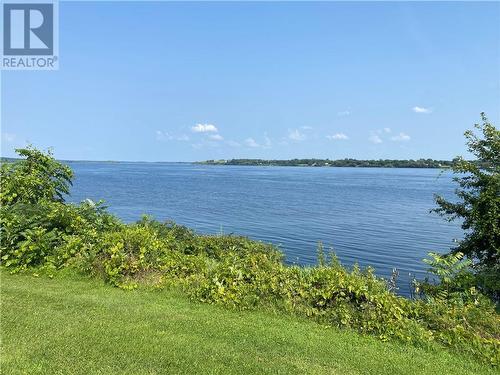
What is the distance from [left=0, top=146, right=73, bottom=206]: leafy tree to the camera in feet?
37.8

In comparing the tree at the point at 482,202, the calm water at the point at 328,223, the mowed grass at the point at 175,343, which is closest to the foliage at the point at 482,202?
the tree at the point at 482,202

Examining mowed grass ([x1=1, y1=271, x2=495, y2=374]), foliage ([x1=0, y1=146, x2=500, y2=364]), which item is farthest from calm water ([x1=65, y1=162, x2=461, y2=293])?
mowed grass ([x1=1, y1=271, x2=495, y2=374])

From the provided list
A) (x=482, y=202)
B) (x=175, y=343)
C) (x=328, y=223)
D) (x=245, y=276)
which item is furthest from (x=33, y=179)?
(x=328, y=223)

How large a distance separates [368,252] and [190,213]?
62.5 feet

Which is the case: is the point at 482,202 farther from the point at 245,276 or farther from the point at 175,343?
the point at 175,343

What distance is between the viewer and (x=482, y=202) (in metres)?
11.3

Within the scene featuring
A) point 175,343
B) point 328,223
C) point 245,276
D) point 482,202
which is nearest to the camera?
point 175,343

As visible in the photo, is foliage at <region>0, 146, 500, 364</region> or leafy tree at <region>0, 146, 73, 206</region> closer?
foliage at <region>0, 146, 500, 364</region>

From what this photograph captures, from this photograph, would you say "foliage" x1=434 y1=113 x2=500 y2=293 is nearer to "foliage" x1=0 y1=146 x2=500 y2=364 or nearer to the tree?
the tree

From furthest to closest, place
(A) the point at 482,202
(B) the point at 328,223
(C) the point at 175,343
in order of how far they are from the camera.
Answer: (B) the point at 328,223 < (A) the point at 482,202 < (C) the point at 175,343

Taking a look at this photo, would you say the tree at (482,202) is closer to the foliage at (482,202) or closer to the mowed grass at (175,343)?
the foliage at (482,202)

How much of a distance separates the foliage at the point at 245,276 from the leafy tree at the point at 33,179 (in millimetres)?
133

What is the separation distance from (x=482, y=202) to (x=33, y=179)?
12445mm

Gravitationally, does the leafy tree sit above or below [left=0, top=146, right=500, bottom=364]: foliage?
above
